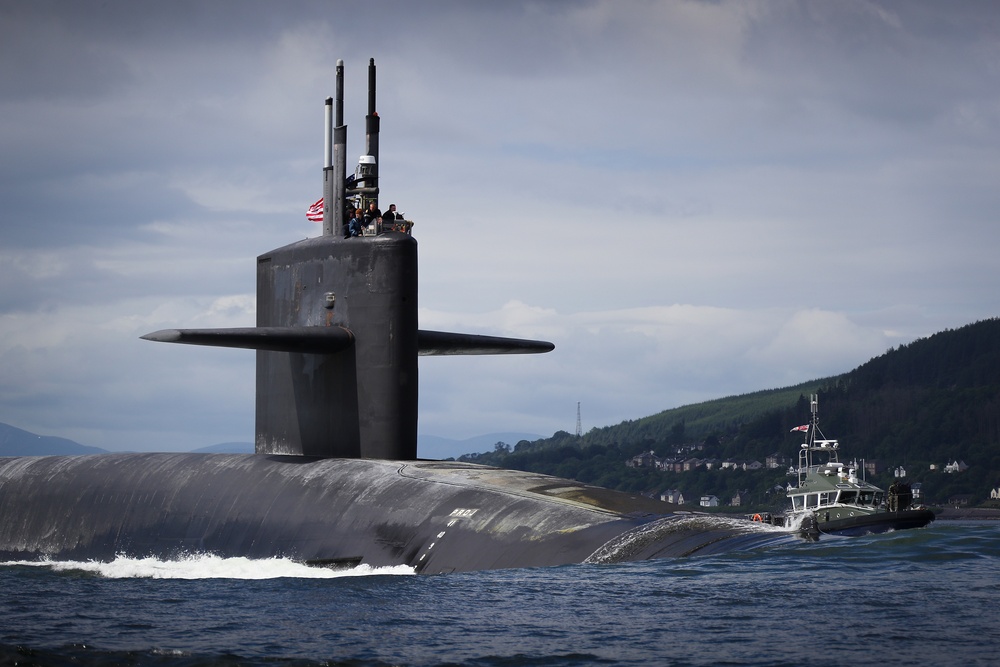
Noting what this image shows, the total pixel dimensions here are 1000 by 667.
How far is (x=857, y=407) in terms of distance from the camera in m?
176

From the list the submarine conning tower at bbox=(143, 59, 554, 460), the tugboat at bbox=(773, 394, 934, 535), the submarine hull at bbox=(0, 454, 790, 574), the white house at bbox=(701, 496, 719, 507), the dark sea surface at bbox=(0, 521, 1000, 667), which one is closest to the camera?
the dark sea surface at bbox=(0, 521, 1000, 667)

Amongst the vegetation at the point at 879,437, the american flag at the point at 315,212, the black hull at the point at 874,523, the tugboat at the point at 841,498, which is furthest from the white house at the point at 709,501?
the american flag at the point at 315,212

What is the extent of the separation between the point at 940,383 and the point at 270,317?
7195 inches

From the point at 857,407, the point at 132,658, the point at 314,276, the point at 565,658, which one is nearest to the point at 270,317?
the point at 314,276

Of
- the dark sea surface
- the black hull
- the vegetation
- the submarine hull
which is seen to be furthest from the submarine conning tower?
the vegetation

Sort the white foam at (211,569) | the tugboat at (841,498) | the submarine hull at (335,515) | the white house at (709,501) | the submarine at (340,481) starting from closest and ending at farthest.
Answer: the submarine hull at (335,515) < the submarine at (340,481) < the white foam at (211,569) < the tugboat at (841,498) < the white house at (709,501)

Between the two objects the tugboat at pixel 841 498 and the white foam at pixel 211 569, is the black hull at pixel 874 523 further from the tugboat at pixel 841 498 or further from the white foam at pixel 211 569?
the white foam at pixel 211 569

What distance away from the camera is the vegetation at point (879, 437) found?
506 feet

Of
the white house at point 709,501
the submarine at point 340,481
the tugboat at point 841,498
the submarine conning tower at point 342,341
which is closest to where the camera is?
the submarine at point 340,481

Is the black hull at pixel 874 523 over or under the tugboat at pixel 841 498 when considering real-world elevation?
under

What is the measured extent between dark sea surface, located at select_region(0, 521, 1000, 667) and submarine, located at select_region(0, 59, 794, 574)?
0.72 metres

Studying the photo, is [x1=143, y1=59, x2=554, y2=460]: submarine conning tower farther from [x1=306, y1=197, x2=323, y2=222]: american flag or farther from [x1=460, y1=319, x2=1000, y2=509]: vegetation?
[x1=460, y1=319, x2=1000, y2=509]: vegetation

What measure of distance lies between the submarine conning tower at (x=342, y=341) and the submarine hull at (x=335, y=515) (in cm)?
49

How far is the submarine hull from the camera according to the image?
1412 cm
